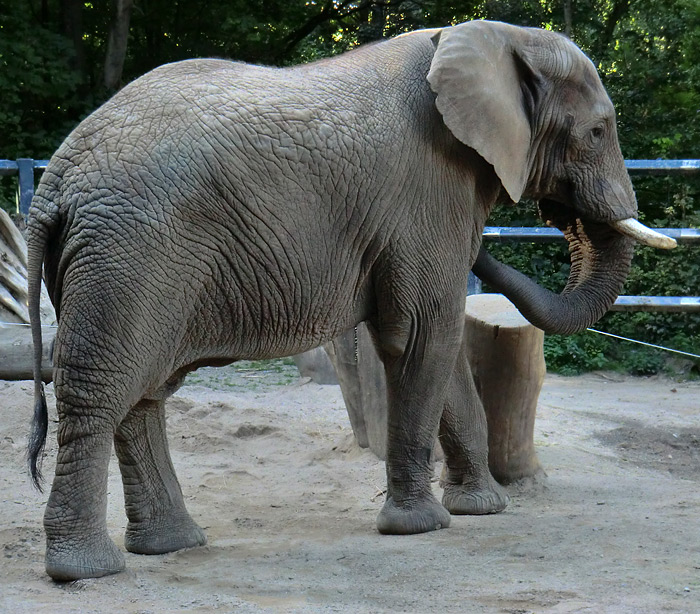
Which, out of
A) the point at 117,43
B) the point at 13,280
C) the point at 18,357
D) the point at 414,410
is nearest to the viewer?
the point at 414,410

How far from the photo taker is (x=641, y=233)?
5449mm

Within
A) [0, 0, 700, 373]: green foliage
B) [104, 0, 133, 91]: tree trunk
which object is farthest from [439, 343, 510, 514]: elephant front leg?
[104, 0, 133, 91]: tree trunk

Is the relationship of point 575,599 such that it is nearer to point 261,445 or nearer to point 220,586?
point 220,586

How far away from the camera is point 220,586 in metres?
4.23

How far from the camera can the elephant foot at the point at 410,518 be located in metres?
5.17

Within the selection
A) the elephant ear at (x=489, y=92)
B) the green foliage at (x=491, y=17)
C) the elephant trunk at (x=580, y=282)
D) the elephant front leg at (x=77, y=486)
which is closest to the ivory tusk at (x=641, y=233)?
the elephant trunk at (x=580, y=282)

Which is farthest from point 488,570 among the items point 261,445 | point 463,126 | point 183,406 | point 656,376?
point 656,376

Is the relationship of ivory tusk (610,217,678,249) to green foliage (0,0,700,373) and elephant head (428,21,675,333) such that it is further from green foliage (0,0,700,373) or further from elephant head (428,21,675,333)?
green foliage (0,0,700,373)

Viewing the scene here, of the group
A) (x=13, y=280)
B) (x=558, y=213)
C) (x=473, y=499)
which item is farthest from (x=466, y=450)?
(x=13, y=280)

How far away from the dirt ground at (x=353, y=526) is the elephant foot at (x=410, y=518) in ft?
0.25

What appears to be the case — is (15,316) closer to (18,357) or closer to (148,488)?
(18,357)

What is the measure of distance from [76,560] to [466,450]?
2357 mm

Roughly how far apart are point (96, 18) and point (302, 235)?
1204 centimetres

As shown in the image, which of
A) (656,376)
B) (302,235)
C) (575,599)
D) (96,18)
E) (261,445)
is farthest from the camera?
(96,18)
